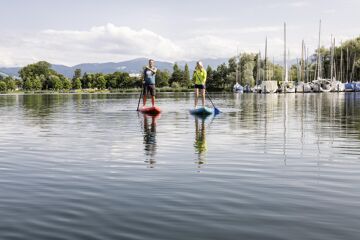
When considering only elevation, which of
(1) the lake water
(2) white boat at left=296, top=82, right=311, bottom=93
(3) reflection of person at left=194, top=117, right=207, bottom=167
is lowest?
(1) the lake water

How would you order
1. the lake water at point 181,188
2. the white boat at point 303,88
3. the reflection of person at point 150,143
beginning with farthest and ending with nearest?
1. the white boat at point 303,88
2. the reflection of person at point 150,143
3. the lake water at point 181,188

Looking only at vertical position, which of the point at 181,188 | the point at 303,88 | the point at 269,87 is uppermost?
the point at 269,87

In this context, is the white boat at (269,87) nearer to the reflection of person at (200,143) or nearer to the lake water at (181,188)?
the reflection of person at (200,143)

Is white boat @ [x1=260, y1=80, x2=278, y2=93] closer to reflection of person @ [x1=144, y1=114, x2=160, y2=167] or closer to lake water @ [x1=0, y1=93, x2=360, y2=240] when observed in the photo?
reflection of person @ [x1=144, y1=114, x2=160, y2=167]

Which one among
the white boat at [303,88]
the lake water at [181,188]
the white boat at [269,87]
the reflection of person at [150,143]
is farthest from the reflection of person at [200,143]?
the white boat at [269,87]

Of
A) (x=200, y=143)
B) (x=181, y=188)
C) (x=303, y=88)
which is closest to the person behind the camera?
(x=181, y=188)

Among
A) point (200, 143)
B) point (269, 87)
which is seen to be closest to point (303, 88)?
point (269, 87)

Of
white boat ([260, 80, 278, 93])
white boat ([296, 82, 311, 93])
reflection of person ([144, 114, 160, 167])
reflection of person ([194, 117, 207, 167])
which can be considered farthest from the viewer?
white boat ([260, 80, 278, 93])

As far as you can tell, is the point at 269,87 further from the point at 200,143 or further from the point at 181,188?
the point at 181,188

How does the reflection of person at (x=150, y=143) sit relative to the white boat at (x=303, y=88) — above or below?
below

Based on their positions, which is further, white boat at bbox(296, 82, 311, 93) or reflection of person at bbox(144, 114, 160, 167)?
white boat at bbox(296, 82, 311, 93)

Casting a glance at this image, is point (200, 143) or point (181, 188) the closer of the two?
point (181, 188)

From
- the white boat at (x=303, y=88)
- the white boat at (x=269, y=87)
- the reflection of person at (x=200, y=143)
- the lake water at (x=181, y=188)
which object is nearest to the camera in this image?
the lake water at (x=181, y=188)

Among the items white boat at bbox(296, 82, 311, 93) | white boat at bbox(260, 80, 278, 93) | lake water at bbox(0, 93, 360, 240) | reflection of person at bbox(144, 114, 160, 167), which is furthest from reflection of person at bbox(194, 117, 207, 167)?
white boat at bbox(260, 80, 278, 93)
